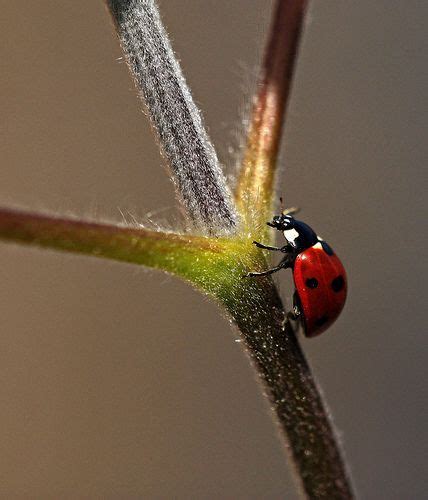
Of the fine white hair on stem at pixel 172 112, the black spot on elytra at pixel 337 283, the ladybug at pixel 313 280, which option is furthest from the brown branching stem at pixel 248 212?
the black spot on elytra at pixel 337 283

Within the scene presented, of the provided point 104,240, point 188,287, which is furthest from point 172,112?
point 188,287

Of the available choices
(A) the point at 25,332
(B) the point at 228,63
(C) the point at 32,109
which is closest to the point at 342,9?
(B) the point at 228,63

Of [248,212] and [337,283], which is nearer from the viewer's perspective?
[248,212]

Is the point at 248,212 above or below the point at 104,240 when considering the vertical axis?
above

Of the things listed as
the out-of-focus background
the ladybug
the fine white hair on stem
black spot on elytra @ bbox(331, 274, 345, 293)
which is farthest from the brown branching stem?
the out-of-focus background

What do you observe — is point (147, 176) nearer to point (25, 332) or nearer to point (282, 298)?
point (25, 332)

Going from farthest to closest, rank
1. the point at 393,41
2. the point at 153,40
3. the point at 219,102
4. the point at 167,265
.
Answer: the point at 393,41
the point at 219,102
the point at 153,40
the point at 167,265

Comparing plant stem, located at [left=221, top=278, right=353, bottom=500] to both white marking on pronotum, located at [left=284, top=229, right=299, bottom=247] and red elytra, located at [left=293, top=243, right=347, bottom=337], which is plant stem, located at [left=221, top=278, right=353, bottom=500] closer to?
red elytra, located at [left=293, top=243, right=347, bottom=337]

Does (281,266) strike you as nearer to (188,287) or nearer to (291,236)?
(291,236)
